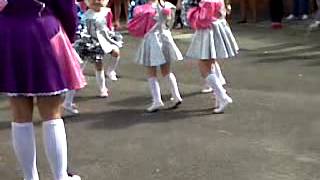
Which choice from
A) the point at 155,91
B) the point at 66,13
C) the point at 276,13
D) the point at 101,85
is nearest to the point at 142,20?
the point at 155,91

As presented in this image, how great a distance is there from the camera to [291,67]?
9797mm

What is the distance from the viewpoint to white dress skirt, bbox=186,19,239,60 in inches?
290

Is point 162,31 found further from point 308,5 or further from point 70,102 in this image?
point 308,5

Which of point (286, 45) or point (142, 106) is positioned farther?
point (286, 45)

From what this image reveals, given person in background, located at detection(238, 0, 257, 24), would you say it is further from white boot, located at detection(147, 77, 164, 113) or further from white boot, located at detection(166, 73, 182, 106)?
white boot, located at detection(147, 77, 164, 113)

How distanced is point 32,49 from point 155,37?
3.23 meters

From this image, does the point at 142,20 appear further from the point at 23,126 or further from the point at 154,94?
the point at 23,126

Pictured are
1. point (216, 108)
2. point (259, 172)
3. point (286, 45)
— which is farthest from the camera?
point (286, 45)

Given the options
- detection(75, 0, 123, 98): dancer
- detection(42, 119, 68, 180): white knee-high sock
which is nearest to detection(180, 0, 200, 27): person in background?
detection(75, 0, 123, 98): dancer

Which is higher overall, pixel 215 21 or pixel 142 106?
pixel 215 21

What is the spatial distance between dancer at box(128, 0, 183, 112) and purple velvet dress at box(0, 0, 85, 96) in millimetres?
3038

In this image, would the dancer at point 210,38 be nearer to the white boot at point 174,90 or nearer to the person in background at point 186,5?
the person in background at point 186,5

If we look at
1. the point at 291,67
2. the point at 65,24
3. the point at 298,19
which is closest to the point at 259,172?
the point at 65,24

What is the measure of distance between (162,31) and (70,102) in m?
1.25
